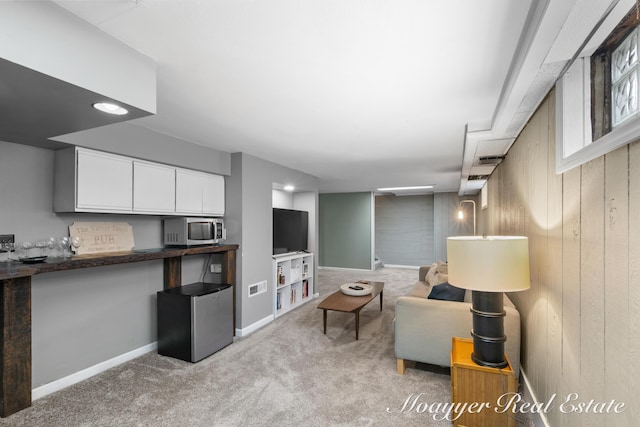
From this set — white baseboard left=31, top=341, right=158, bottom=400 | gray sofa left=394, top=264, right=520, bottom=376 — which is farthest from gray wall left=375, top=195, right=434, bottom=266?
white baseboard left=31, top=341, right=158, bottom=400

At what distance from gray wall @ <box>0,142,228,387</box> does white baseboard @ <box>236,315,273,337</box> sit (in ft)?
3.25

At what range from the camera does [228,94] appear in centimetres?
204

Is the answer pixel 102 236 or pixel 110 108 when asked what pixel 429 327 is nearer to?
pixel 110 108

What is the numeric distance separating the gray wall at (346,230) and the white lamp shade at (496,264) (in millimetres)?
6216

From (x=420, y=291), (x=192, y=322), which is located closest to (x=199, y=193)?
(x=192, y=322)

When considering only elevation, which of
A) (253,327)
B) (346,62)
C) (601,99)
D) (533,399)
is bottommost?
(253,327)

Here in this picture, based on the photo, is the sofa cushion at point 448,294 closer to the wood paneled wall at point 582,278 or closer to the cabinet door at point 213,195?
the wood paneled wall at point 582,278

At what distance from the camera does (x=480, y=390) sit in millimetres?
1919

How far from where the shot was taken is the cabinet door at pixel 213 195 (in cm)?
356

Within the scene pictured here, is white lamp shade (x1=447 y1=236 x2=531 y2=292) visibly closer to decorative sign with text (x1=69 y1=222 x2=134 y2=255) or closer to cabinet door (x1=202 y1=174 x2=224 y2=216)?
cabinet door (x1=202 y1=174 x2=224 y2=216)

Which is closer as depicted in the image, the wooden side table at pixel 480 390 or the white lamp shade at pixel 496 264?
the white lamp shade at pixel 496 264

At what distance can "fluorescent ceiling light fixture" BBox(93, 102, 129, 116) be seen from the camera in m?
1.52

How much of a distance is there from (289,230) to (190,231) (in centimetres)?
188

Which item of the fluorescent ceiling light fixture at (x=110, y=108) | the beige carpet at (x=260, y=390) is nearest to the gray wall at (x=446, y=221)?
the beige carpet at (x=260, y=390)
